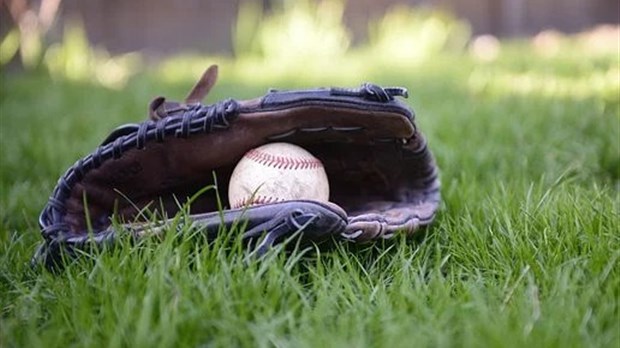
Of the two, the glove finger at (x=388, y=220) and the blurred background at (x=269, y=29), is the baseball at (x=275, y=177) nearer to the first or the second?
the glove finger at (x=388, y=220)

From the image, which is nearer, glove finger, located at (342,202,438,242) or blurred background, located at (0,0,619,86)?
glove finger, located at (342,202,438,242)

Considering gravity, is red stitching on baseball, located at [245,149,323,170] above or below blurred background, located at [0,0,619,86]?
above

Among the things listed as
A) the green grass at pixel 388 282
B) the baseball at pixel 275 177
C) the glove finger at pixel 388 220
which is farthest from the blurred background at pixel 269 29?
the baseball at pixel 275 177

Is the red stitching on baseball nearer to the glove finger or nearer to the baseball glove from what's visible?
the baseball glove

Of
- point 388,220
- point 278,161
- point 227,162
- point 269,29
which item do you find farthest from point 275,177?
point 269,29

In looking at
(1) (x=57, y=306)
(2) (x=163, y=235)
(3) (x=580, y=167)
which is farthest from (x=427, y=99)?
(1) (x=57, y=306)

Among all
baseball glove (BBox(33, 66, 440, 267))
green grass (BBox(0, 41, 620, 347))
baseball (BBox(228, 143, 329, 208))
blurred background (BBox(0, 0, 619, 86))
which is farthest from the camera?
blurred background (BBox(0, 0, 619, 86))

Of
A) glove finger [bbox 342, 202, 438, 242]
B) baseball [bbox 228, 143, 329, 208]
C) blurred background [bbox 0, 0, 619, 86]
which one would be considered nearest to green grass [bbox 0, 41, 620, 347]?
glove finger [bbox 342, 202, 438, 242]

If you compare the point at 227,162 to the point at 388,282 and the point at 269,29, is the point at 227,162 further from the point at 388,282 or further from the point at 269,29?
the point at 269,29
